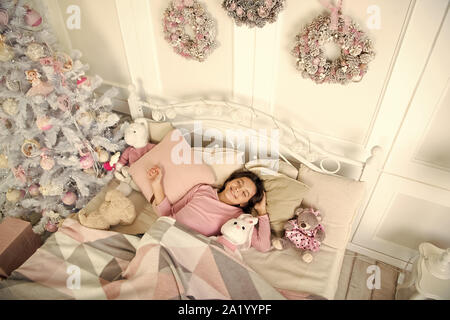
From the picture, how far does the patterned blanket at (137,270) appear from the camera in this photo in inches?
63.1

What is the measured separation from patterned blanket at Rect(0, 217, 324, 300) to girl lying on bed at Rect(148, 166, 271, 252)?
0.49 feet

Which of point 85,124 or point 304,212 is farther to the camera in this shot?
point 85,124

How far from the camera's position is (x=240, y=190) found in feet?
6.55

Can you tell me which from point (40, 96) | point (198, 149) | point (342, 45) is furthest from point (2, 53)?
point (342, 45)

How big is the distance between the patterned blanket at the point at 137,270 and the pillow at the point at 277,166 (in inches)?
25.9

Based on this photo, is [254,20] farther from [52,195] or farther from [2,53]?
[52,195]

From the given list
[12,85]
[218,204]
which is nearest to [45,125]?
[12,85]

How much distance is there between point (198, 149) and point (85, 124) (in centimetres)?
83

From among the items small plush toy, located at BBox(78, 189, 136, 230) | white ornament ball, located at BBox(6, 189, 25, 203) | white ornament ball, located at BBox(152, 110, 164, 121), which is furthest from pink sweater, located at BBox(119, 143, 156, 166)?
white ornament ball, located at BBox(6, 189, 25, 203)

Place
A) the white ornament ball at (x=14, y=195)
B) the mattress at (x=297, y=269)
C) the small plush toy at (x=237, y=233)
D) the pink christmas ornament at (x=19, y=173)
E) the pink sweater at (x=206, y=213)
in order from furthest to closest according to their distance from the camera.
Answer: the white ornament ball at (x=14, y=195) < the pink christmas ornament at (x=19, y=173) < the pink sweater at (x=206, y=213) < the small plush toy at (x=237, y=233) < the mattress at (x=297, y=269)

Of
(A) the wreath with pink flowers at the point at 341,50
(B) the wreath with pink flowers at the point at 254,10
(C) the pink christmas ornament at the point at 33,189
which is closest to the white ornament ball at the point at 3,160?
(C) the pink christmas ornament at the point at 33,189

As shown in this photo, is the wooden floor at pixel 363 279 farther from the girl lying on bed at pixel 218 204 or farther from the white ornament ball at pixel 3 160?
the white ornament ball at pixel 3 160

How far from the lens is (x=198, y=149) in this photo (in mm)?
2305

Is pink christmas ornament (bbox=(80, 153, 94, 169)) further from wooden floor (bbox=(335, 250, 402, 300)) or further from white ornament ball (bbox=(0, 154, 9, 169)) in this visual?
wooden floor (bbox=(335, 250, 402, 300))
